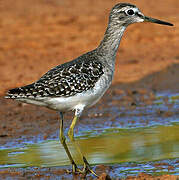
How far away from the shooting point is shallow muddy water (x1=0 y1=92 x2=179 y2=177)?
849cm

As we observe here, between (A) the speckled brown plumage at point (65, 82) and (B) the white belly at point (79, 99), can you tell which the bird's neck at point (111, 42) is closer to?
(A) the speckled brown plumage at point (65, 82)

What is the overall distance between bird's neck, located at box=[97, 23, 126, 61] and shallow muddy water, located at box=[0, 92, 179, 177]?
1630 mm

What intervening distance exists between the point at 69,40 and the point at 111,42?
27.9 feet

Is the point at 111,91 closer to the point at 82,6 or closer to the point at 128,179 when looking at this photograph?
the point at 128,179

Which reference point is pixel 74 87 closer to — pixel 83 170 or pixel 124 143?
pixel 83 170

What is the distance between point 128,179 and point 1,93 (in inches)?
237

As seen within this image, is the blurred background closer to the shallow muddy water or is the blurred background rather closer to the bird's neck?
the shallow muddy water

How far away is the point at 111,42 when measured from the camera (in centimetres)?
901

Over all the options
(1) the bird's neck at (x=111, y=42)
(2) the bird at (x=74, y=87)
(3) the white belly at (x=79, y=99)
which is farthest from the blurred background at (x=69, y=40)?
(3) the white belly at (x=79, y=99)

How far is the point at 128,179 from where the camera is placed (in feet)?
24.9

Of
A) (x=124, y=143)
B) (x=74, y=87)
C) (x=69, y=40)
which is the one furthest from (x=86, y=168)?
(x=69, y=40)

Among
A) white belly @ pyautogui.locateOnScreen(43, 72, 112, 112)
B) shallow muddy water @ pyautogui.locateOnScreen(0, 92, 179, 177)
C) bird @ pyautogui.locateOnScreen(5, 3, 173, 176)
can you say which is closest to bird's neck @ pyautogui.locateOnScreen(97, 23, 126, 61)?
bird @ pyautogui.locateOnScreen(5, 3, 173, 176)

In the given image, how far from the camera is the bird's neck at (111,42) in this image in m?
8.91

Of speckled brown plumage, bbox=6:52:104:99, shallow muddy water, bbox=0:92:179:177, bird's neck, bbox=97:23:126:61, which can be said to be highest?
bird's neck, bbox=97:23:126:61
